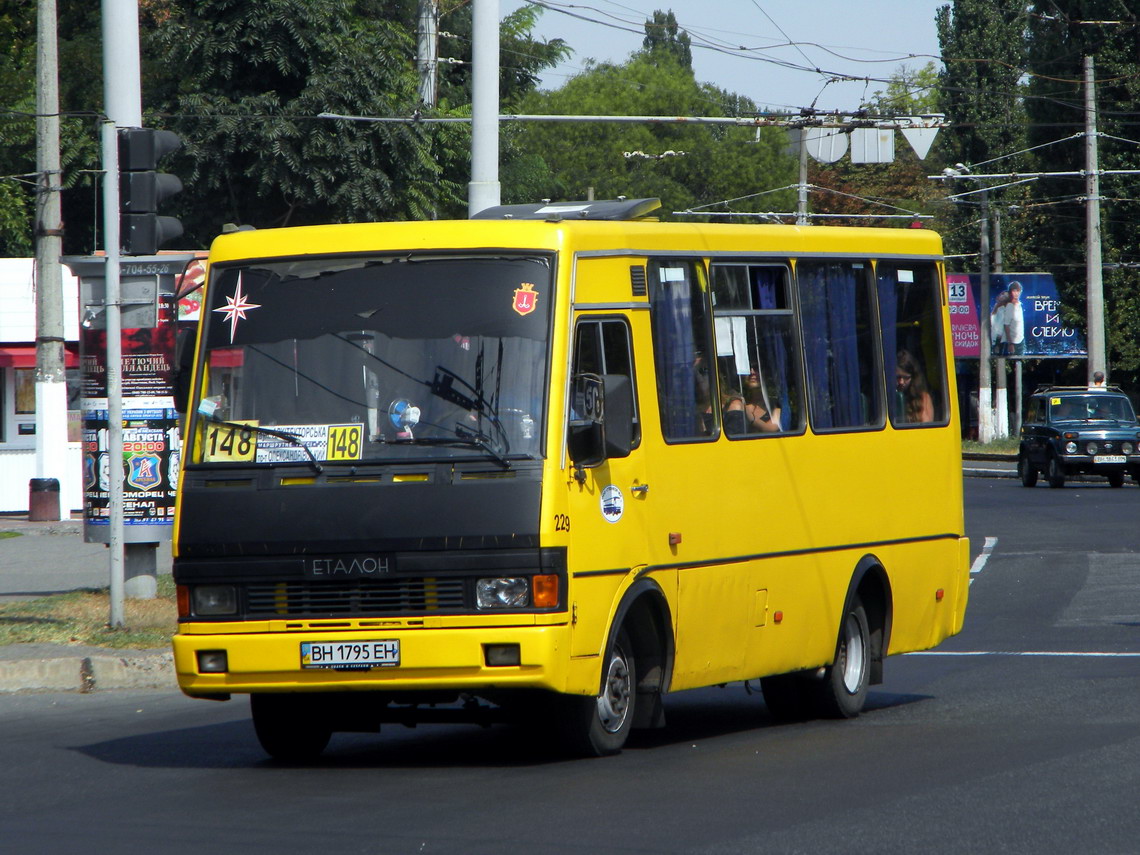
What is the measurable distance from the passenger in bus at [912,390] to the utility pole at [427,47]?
76.2ft

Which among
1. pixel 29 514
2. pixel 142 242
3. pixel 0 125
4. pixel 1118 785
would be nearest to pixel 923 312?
pixel 1118 785

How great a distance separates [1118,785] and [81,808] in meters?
4.35

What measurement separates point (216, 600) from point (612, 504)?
1.87 metres

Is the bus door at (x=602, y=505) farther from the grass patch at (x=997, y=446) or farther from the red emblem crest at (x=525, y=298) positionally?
the grass patch at (x=997, y=446)

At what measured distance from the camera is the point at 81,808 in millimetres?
7805

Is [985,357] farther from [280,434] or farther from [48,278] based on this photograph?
[280,434]

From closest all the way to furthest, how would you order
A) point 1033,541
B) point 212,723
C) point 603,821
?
point 603,821
point 212,723
point 1033,541

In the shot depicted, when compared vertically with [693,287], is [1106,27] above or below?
above

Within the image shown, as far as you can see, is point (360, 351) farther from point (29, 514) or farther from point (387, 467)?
point (29, 514)

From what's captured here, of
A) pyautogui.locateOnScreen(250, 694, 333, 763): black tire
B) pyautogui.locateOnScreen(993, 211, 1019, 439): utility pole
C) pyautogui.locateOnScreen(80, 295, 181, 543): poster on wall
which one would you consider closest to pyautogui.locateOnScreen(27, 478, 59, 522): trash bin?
pyautogui.locateOnScreen(80, 295, 181, 543): poster on wall

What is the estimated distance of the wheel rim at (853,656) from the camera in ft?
36.3

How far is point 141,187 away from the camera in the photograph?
13398 mm

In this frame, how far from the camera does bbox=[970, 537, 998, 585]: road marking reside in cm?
2170

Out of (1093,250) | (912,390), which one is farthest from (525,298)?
(1093,250)
